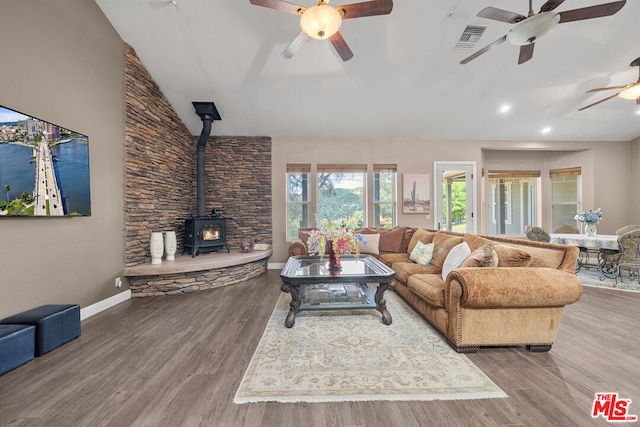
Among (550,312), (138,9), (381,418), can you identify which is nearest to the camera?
(381,418)

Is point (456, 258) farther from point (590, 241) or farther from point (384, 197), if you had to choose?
point (384, 197)

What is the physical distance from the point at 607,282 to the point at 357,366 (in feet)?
16.3

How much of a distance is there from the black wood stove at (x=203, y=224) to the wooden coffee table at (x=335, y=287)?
6.92 feet

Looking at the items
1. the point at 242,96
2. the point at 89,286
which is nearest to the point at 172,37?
the point at 242,96

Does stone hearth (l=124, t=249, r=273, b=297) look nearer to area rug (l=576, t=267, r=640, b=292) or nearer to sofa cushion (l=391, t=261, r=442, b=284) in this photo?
sofa cushion (l=391, t=261, r=442, b=284)

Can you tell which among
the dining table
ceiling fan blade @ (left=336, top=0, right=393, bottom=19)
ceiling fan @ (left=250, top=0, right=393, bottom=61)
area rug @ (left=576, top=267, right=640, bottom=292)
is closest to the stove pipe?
ceiling fan @ (left=250, top=0, right=393, bottom=61)

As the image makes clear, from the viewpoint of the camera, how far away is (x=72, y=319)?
244cm

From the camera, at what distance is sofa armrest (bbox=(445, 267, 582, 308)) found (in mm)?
2057

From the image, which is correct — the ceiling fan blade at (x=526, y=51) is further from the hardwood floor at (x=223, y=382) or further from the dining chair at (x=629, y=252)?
the dining chair at (x=629, y=252)

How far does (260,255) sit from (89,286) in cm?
245

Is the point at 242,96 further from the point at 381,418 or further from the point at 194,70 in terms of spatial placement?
the point at 381,418

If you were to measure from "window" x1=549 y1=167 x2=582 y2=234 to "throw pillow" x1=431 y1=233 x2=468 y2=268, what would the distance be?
195 inches

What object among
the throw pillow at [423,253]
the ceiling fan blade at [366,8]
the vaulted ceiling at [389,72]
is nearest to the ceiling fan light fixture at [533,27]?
the vaulted ceiling at [389,72]

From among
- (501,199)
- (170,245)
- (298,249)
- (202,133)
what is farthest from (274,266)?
(501,199)
